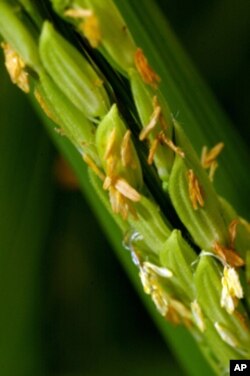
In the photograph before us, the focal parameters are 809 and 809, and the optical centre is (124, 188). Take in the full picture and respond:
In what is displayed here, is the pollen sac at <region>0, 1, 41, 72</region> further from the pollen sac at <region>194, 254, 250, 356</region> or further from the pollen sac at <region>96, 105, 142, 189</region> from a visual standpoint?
the pollen sac at <region>194, 254, 250, 356</region>

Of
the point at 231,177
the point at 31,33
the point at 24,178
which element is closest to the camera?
the point at 31,33

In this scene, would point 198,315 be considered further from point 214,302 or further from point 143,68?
point 143,68

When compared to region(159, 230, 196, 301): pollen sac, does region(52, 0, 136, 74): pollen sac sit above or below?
above

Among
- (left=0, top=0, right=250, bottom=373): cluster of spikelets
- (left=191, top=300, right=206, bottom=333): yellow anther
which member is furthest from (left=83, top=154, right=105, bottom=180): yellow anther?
(left=191, top=300, right=206, bottom=333): yellow anther

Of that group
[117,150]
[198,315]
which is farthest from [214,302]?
[117,150]

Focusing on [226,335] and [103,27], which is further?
[226,335]

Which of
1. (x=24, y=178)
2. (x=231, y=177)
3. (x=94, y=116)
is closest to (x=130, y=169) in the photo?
(x=94, y=116)

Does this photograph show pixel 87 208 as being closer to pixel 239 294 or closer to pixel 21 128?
pixel 21 128
